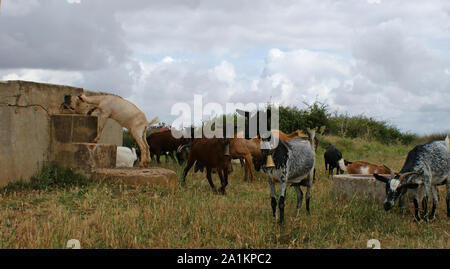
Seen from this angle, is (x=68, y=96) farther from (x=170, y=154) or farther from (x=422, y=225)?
(x=422, y=225)

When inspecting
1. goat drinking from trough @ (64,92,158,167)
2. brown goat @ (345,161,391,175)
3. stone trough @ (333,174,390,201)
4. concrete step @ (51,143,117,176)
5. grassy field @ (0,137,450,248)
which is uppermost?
goat drinking from trough @ (64,92,158,167)

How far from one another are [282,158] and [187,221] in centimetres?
174

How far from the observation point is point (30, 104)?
8.64 meters

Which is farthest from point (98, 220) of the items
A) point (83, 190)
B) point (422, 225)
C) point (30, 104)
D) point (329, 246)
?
point (422, 225)

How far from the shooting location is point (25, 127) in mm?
8531

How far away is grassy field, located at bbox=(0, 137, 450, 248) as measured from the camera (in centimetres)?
518

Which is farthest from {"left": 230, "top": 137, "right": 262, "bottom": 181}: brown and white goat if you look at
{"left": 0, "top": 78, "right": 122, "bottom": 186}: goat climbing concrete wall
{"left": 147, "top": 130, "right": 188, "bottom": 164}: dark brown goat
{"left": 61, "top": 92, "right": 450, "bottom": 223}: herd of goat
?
{"left": 0, "top": 78, "right": 122, "bottom": 186}: goat climbing concrete wall

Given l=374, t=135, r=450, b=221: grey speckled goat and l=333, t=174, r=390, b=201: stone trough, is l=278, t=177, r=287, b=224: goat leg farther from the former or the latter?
l=333, t=174, r=390, b=201: stone trough

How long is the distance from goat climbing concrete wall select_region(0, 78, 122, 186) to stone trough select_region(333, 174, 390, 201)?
20.5 feet

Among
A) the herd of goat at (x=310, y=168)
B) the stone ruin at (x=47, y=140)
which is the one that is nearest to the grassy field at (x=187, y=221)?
the stone ruin at (x=47, y=140)

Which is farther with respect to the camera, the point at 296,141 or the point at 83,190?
the point at 83,190

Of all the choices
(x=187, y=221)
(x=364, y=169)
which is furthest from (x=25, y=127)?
(x=364, y=169)

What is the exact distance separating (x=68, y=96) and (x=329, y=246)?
22.9 ft

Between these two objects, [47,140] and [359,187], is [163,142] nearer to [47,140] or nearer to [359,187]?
[47,140]
